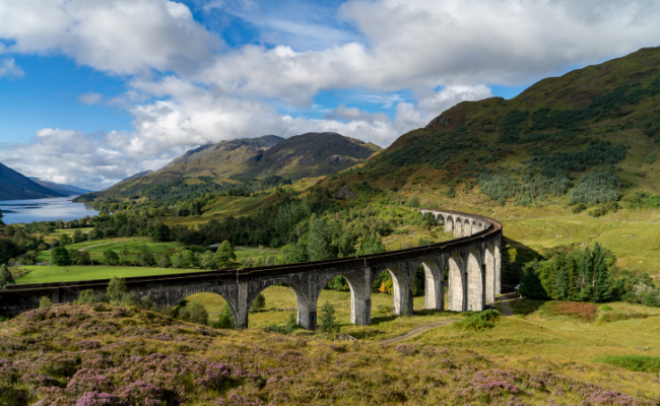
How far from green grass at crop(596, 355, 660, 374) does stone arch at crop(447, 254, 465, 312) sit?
25689 mm

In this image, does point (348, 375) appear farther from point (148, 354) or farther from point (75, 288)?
point (75, 288)

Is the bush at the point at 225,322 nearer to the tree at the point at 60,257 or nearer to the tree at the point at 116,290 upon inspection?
the tree at the point at 116,290

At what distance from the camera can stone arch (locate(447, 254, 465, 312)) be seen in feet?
174

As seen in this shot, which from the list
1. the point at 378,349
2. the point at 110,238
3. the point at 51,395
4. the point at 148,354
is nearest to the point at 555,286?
the point at 378,349

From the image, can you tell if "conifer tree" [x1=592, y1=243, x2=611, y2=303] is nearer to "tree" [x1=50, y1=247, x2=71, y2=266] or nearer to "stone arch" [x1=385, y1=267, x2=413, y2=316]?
"stone arch" [x1=385, y1=267, x2=413, y2=316]

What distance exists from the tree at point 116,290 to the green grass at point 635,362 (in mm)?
39595

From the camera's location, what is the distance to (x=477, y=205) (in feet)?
454

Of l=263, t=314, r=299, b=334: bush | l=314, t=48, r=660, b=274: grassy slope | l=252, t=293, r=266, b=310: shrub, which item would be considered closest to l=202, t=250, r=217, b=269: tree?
l=252, t=293, r=266, b=310: shrub

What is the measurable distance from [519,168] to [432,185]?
39796mm

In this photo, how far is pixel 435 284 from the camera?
50.2m

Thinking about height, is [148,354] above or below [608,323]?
above

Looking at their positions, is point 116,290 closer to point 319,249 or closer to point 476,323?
point 476,323

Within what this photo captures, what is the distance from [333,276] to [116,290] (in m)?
20.2

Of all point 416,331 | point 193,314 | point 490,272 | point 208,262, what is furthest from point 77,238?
point 490,272
